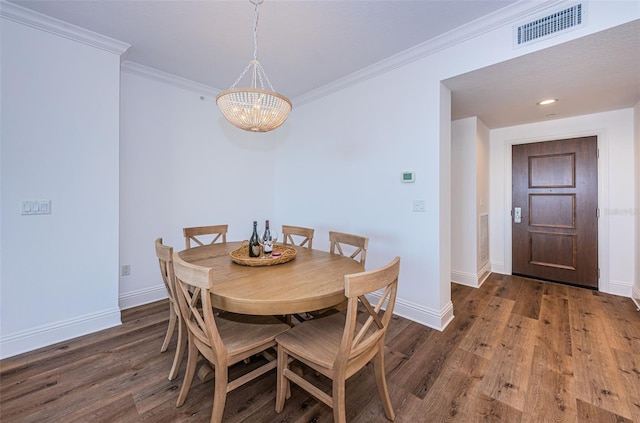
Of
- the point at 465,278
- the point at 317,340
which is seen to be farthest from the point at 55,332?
the point at 465,278

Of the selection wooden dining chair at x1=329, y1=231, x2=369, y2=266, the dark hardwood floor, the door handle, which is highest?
the door handle

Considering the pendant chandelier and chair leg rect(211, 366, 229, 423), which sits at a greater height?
the pendant chandelier

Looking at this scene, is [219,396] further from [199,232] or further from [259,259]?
[199,232]

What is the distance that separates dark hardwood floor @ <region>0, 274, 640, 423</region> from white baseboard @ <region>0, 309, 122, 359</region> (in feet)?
0.27

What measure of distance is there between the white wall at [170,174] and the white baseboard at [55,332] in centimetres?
40

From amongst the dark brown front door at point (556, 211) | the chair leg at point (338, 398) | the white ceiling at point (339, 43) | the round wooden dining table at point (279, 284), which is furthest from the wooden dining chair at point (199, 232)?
the dark brown front door at point (556, 211)

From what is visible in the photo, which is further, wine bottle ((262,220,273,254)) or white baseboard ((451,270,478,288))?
white baseboard ((451,270,478,288))

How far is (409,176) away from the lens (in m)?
2.67

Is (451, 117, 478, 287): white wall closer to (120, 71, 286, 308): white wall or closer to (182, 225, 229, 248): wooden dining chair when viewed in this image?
(120, 71, 286, 308): white wall

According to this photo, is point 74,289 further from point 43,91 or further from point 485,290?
point 485,290

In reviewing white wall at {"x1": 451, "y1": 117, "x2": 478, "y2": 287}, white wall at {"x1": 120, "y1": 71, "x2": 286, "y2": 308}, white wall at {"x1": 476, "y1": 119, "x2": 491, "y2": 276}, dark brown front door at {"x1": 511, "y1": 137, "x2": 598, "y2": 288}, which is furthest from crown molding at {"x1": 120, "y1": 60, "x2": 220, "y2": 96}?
dark brown front door at {"x1": 511, "y1": 137, "x2": 598, "y2": 288}

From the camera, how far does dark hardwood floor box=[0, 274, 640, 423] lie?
59.8 inches

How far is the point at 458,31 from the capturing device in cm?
223

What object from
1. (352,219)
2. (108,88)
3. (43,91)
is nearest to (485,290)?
(352,219)
